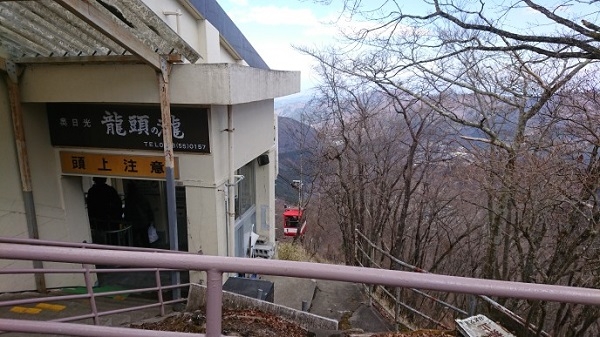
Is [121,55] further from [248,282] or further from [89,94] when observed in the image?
[248,282]

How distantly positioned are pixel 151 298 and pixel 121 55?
4.10 m

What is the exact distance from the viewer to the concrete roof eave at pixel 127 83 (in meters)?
5.06

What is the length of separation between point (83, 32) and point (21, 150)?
84.5 inches

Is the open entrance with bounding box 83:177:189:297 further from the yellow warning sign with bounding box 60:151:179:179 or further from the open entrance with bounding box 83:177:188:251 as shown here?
the yellow warning sign with bounding box 60:151:179:179

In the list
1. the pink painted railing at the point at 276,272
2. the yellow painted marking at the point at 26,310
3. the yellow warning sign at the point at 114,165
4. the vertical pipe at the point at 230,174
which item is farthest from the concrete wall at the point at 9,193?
the pink painted railing at the point at 276,272

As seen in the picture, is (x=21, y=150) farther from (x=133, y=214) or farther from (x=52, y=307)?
(x=52, y=307)

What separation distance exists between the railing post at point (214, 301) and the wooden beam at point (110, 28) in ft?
10.5

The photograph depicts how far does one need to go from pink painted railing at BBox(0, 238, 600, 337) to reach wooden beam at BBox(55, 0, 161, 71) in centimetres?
294

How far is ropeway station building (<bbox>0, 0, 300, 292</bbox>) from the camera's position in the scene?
15.8 ft

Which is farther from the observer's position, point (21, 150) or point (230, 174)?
point (230, 174)

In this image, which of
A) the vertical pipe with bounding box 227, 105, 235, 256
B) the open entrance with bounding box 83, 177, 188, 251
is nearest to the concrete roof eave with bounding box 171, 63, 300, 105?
the vertical pipe with bounding box 227, 105, 235, 256

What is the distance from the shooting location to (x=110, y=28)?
3723 mm

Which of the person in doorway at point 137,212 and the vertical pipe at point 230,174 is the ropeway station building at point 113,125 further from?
the person in doorway at point 137,212

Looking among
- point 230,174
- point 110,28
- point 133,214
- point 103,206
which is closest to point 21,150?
point 103,206
